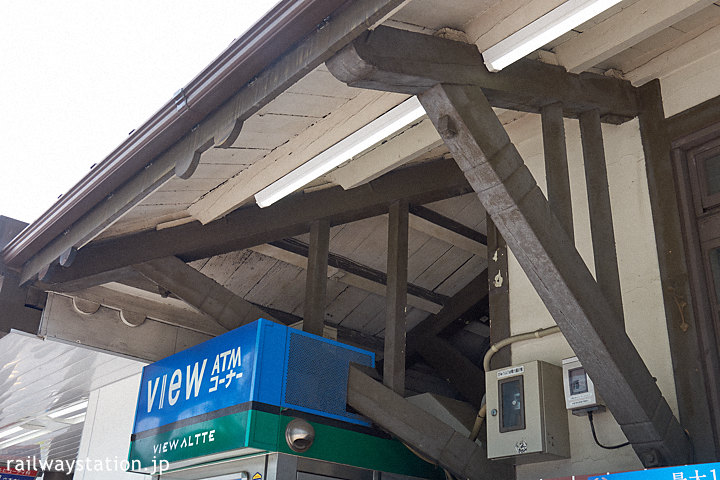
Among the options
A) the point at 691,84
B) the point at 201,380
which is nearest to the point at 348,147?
the point at 691,84

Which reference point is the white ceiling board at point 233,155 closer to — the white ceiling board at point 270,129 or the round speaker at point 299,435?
the white ceiling board at point 270,129

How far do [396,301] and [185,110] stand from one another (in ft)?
6.56

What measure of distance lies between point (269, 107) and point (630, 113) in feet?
6.44

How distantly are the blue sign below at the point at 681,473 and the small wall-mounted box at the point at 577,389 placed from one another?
73 centimetres

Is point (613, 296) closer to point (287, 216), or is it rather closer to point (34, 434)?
point (287, 216)

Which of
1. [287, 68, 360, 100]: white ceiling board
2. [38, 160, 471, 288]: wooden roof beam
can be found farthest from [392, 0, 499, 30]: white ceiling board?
[38, 160, 471, 288]: wooden roof beam

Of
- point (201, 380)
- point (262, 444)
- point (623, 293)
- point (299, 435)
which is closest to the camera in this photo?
point (623, 293)

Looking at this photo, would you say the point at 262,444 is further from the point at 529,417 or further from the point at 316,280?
the point at 529,417

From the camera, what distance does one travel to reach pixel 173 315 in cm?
682

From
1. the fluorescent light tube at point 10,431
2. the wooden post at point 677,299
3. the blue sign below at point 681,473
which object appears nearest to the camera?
the blue sign below at point 681,473

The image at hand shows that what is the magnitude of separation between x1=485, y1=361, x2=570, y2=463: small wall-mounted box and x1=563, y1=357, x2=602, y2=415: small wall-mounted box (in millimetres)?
104

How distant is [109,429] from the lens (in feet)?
27.8

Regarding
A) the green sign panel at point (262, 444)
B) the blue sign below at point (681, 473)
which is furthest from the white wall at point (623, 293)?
the green sign panel at point (262, 444)

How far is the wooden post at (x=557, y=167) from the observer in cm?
325
